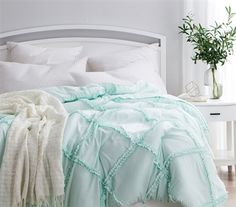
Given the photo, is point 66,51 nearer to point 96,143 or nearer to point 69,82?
point 69,82

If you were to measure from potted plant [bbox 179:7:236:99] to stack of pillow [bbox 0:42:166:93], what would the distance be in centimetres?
35

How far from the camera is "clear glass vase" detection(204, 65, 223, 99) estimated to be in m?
4.08

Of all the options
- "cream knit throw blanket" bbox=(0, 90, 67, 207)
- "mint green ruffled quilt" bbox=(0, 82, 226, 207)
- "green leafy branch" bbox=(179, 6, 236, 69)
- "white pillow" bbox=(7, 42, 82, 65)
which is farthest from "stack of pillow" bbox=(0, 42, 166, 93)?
"cream knit throw blanket" bbox=(0, 90, 67, 207)

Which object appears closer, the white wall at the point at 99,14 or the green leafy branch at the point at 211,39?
the green leafy branch at the point at 211,39

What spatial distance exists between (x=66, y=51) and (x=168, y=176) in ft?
7.47

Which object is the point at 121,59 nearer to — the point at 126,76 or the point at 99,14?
the point at 126,76

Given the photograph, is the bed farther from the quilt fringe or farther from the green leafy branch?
the quilt fringe

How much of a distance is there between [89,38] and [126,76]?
0.81 meters

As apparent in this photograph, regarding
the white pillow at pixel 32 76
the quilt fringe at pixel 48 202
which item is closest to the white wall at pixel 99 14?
the white pillow at pixel 32 76

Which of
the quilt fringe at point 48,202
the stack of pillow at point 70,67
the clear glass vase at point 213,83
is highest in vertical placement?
the stack of pillow at point 70,67

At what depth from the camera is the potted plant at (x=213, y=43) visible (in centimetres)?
402

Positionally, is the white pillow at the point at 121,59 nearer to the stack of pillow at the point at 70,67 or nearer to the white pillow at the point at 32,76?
the stack of pillow at the point at 70,67

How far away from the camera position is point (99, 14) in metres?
4.42

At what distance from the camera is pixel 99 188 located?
209 centimetres
